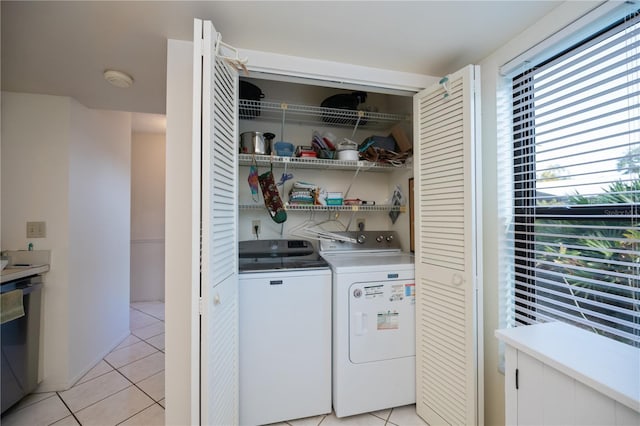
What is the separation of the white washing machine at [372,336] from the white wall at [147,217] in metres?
3.49

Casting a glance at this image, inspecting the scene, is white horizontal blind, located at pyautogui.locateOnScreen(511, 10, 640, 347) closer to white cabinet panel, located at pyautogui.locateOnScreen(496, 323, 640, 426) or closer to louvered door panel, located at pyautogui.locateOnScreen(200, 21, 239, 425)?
white cabinet panel, located at pyautogui.locateOnScreen(496, 323, 640, 426)

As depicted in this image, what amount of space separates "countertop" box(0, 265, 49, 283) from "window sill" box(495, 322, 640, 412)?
9.40 ft

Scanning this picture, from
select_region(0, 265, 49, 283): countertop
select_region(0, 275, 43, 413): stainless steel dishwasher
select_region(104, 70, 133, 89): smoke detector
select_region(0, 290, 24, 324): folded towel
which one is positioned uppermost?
select_region(104, 70, 133, 89): smoke detector

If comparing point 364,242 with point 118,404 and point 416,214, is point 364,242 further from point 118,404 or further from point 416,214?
point 118,404

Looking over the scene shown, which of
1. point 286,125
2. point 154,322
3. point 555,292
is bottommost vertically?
point 154,322

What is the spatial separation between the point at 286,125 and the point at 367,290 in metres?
1.61

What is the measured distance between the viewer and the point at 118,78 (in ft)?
5.80

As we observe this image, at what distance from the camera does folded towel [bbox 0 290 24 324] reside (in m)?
1.63

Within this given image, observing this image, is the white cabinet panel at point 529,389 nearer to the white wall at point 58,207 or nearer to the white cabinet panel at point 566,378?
the white cabinet panel at point 566,378

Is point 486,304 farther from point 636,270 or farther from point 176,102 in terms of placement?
point 176,102

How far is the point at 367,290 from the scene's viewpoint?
1.72 m

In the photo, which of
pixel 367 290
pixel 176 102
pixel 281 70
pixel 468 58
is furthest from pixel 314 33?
pixel 367 290

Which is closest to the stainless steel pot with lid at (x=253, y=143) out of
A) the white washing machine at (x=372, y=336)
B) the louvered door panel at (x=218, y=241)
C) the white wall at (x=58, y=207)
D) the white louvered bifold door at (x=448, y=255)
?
the louvered door panel at (x=218, y=241)

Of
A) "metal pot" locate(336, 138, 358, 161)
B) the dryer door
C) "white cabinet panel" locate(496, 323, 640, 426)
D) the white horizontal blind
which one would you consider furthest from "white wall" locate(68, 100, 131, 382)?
the white horizontal blind
